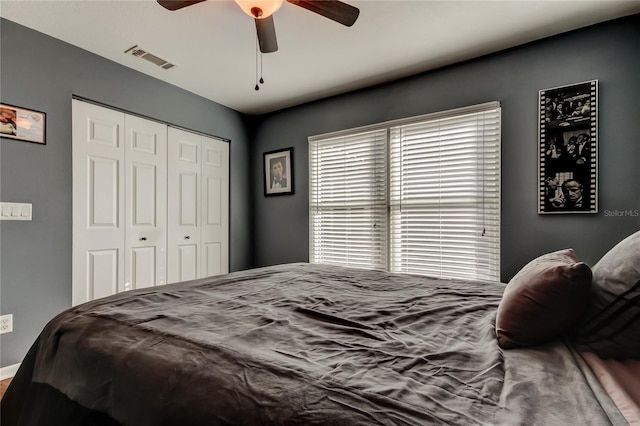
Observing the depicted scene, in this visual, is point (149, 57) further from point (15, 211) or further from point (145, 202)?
point (15, 211)

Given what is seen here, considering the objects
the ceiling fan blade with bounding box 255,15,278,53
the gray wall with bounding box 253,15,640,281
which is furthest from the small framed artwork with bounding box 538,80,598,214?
the ceiling fan blade with bounding box 255,15,278,53

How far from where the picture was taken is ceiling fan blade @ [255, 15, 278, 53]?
1814 millimetres

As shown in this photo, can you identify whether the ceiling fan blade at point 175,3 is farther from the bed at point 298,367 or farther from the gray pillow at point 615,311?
the gray pillow at point 615,311

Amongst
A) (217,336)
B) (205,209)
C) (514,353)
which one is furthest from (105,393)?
(205,209)

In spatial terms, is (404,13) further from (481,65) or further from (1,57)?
(1,57)

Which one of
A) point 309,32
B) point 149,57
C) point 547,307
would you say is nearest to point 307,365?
point 547,307

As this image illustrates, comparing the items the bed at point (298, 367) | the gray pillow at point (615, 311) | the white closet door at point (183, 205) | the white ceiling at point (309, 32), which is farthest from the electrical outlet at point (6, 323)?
the gray pillow at point (615, 311)

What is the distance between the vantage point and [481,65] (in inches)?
108

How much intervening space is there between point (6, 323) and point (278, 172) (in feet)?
9.35

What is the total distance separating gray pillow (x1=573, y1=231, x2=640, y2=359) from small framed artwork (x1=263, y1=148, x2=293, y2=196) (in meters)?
3.36

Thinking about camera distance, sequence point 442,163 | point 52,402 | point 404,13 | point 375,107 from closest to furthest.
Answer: point 52,402 → point 404,13 → point 442,163 → point 375,107

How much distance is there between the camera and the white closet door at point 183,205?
10.9 feet

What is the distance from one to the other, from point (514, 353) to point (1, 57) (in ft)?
11.5

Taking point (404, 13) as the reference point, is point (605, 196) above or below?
below
